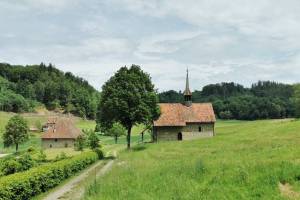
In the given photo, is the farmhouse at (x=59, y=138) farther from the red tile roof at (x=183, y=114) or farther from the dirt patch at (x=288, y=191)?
the dirt patch at (x=288, y=191)

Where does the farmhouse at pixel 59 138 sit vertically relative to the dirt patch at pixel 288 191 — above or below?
above

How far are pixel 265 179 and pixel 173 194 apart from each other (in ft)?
11.5

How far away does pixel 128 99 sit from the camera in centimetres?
6069

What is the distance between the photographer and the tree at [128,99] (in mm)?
60500

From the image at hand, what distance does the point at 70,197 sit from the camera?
2598cm

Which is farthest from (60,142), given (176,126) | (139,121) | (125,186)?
(125,186)

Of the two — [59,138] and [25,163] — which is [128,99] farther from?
[59,138]

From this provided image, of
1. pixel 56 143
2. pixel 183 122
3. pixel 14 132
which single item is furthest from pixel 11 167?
pixel 56 143

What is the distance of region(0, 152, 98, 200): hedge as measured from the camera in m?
24.1

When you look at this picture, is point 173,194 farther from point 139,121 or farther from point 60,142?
point 60,142

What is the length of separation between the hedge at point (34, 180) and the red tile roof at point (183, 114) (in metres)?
31.9

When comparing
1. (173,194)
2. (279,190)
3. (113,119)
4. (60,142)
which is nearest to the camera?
(279,190)

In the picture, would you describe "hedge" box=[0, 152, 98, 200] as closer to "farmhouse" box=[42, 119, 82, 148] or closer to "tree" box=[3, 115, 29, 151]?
"tree" box=[3, 115, 29, 151]

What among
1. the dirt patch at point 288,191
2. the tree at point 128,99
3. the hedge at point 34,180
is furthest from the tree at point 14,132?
the dirt patch at point 288,191
